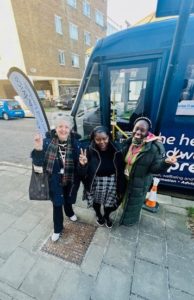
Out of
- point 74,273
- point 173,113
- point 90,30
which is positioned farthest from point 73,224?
point 90,30

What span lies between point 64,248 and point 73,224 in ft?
1.42

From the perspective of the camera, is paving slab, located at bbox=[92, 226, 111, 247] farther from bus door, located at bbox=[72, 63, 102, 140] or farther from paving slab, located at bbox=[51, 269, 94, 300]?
bus door, located at bbox=[72, 63, 102, 140]

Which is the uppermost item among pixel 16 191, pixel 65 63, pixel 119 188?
pixel 65 63

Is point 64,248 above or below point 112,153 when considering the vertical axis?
below

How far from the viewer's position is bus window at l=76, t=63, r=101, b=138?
117 inches

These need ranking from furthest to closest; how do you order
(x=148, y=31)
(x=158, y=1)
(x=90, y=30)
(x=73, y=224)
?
1. (x=90, y=30)
2. (x=73, y=224)
3. (x=148, y=31)
4. (x=158, y=1)

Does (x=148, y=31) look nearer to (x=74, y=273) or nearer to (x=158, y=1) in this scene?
(x=158, y=1)

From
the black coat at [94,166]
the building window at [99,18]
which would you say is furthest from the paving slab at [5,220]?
the building window at [99,18]

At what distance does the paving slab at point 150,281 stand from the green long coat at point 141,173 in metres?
0.60

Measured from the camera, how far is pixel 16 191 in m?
3.62

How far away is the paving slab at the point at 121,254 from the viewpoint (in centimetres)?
205

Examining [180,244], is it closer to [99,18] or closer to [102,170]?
[102,170]

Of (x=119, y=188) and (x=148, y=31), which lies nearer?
(x=119, y=188)

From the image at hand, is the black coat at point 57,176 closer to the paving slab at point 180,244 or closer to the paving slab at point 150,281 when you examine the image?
the paving slab at point 150,281
